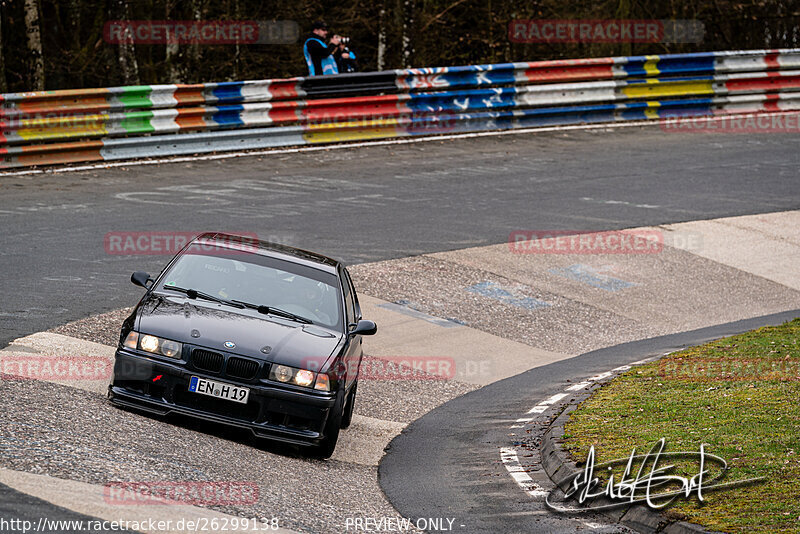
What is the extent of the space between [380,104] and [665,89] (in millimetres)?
6968

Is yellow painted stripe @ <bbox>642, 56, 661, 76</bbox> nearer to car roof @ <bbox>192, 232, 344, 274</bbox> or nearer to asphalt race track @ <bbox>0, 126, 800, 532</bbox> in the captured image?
asphalt race track @ <bbox>0, 126, 800, 532</bbox>

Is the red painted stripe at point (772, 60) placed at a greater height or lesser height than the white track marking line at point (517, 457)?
greater

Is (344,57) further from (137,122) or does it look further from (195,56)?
(195,56)

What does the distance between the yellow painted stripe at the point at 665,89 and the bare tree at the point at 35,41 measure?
40.7ft

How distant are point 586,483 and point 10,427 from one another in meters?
4.09

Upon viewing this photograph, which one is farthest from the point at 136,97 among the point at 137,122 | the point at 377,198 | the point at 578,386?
the point at 578,386

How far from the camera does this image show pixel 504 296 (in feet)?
47.1

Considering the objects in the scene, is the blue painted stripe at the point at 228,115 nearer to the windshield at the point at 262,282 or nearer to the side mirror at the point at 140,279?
the windshield at the point at 262,282

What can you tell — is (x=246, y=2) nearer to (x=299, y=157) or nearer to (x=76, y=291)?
(x=299, y=157)

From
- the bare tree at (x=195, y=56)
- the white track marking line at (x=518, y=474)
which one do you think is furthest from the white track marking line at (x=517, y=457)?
the bare tree at (x=195, y=56)

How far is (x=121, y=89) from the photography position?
1830cm

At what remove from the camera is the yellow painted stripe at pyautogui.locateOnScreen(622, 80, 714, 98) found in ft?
78.2

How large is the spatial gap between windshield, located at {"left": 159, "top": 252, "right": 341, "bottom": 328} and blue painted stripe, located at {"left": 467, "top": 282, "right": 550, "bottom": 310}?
4.78m

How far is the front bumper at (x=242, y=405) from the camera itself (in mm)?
8352
